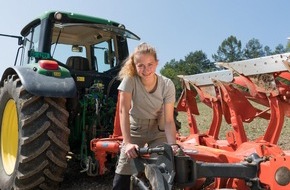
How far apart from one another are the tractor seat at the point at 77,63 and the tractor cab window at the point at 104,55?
409 millimetres

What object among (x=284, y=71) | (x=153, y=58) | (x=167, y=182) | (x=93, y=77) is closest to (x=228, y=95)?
(x=284, y=71)

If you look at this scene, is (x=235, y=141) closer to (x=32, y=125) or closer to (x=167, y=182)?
(x=167, y=182)

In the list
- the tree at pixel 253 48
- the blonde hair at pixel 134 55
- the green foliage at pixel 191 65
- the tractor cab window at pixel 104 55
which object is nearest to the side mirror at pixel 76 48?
the tractor cab window at pixel 104 55

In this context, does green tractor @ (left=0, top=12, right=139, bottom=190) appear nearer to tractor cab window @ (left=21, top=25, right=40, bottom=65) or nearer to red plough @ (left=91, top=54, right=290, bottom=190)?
tractor cab window @ (left=21, top=25, right=40, bottom=65)

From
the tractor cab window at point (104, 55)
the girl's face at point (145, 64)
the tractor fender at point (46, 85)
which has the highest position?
the tractor cab window at point (104, 55)

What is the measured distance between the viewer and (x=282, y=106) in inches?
133

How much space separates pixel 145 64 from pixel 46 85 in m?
1.62

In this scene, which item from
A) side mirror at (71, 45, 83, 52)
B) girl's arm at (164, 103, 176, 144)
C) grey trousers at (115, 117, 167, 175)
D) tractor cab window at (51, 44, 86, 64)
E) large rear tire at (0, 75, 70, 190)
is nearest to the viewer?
→ girl's arm at (164, 103, 176, 144)

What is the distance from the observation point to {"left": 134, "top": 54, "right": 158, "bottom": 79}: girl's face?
3004mm

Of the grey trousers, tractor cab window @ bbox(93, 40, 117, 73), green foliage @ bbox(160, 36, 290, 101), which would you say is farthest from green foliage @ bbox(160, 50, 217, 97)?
the grey trousers

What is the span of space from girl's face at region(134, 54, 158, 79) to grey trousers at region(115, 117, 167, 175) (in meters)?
0.46

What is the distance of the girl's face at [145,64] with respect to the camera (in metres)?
3.00

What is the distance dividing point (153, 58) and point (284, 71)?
105 cm

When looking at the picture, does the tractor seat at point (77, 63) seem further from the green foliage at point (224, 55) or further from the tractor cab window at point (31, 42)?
the green foliage at point (224, 55)
